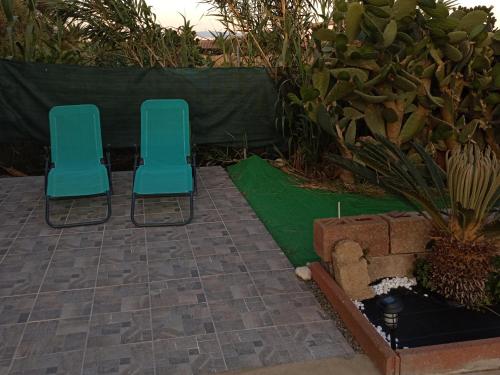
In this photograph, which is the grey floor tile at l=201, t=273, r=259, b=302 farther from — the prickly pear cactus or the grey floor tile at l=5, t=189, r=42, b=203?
the grey floor tile at l=5, t=189, r=42, b=203

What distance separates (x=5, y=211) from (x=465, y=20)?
197 inches

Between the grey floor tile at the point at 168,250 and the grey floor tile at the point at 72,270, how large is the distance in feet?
1.42

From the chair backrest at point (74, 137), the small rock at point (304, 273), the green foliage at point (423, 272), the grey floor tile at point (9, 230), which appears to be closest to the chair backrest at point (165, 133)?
the chair backrest at point (74, 137)

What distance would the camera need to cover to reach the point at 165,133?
19.4ft

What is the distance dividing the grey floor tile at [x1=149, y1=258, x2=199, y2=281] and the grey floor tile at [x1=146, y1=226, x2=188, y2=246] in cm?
49

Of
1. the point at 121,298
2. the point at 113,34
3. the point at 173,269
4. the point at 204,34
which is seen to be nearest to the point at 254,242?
the point at 173,269

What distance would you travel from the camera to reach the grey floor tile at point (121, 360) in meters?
2.65

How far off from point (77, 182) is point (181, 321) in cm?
255

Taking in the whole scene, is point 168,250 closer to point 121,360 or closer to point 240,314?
point 240,314

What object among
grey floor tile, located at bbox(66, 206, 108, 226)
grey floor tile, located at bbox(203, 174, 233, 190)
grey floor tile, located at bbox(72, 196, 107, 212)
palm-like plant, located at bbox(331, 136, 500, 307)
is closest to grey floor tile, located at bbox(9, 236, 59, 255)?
grey floor tile, located at bbox(66, 206, 108, 226)

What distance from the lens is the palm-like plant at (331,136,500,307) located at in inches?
117

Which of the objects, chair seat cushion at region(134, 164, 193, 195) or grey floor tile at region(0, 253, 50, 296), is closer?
grey floor tile at region(0, 253, 50, 296)

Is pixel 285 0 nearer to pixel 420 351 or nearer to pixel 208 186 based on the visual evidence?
pixel 208 186

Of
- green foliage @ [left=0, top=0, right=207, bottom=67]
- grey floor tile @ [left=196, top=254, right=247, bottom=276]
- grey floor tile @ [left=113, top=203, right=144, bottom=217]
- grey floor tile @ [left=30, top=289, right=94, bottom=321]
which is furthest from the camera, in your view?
green foliage @ [left=0, top=0, right=207, bottom=67]
